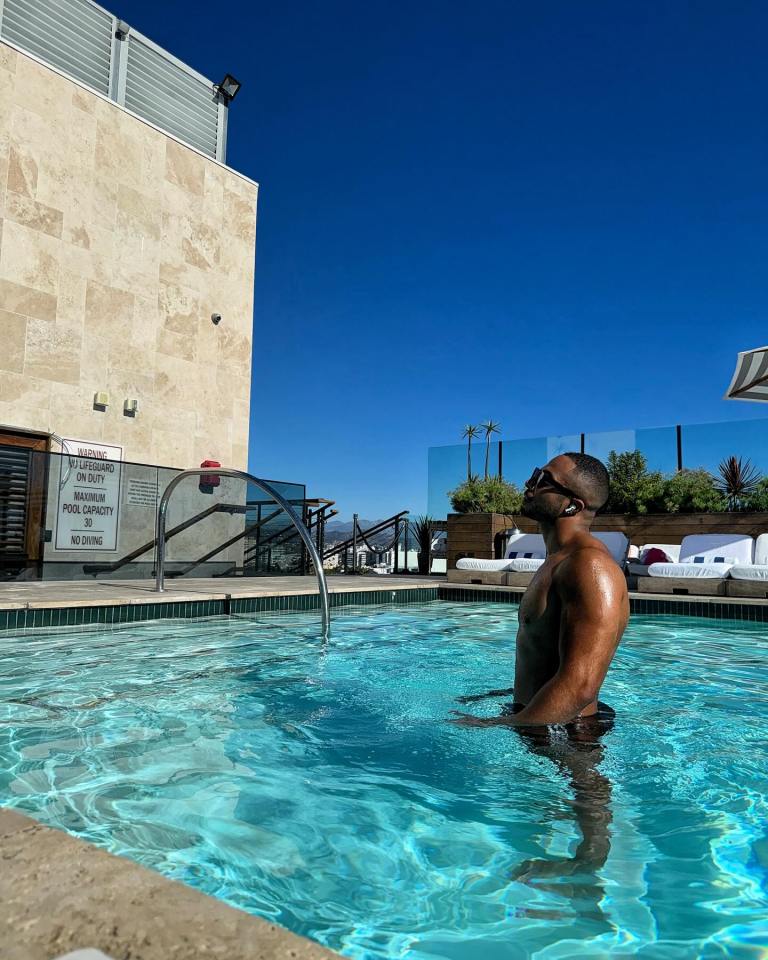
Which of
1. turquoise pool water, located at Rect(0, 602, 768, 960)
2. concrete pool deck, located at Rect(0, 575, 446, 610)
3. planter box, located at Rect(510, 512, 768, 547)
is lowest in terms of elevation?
turquoise pool water, located at Rect(0, 602, 768, 960)

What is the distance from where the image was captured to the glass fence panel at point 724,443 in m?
13.2

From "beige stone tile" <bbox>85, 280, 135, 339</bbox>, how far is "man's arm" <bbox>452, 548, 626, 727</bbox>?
34.0 feet

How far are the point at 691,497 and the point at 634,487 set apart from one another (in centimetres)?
85

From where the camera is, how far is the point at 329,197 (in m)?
17.3

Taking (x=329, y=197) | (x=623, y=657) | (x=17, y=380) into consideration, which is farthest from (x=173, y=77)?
(x=623, y=657)

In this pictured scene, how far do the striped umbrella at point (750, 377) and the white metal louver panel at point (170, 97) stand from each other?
33.8 ft

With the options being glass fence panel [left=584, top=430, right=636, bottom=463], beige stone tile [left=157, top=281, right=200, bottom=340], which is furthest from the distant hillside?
glass fence panel [left=584, top=430, right=636, bottom=463]

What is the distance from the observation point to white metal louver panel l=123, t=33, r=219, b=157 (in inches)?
469

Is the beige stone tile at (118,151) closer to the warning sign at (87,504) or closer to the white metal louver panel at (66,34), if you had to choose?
the white metal louver panel at (66,34)

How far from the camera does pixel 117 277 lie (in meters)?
11.0

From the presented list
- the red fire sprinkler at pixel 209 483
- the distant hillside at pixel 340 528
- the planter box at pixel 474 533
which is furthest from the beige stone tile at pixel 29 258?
the planter box at pixel 474 533

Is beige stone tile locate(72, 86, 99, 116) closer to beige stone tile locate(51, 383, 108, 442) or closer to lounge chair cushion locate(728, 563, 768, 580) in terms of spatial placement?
beige stone tile locate(51, 383, 108, 442)

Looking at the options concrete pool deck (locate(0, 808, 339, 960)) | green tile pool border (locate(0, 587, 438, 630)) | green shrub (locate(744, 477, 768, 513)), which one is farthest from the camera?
green shrub (locate(744, 477, 768, 513))

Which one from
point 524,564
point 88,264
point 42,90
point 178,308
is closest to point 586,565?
point 524,564
